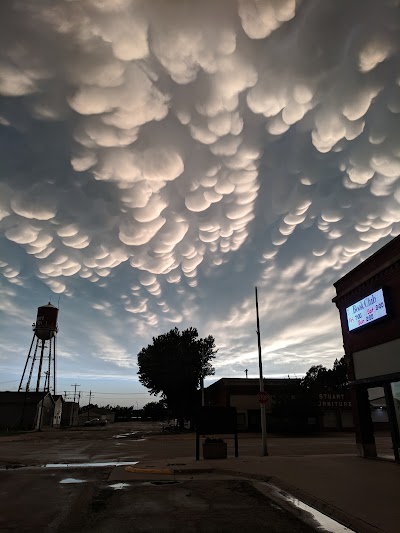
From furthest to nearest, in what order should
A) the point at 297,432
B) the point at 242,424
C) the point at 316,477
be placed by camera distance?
1. the point at 242,424
2. the point at 297,432
3. the point at 316,477

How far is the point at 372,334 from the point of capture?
686 inches

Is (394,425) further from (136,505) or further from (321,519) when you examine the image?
(136,505)

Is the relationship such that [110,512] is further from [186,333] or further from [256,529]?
[186,333]

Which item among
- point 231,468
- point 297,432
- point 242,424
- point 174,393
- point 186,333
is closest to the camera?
point 231,468

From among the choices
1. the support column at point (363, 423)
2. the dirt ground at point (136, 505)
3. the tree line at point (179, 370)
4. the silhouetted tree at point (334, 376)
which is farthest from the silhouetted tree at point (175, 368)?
the silhouetted tree at point (334, 376)

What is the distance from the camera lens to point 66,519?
798 cm

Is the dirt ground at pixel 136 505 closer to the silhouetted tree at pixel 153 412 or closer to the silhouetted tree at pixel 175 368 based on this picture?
the silhouetted tree at pixel 175 368

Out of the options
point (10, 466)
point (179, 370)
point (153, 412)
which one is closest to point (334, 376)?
point (153, 412)

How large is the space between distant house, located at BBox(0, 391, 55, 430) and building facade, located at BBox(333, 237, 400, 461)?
5299 centimetres

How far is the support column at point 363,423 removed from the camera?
17.8 m

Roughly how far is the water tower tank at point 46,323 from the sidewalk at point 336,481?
56077mm

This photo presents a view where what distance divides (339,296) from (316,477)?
413 inches

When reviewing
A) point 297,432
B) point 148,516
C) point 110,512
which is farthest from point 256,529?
point 297,432

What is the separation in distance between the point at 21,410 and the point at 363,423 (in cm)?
5581
